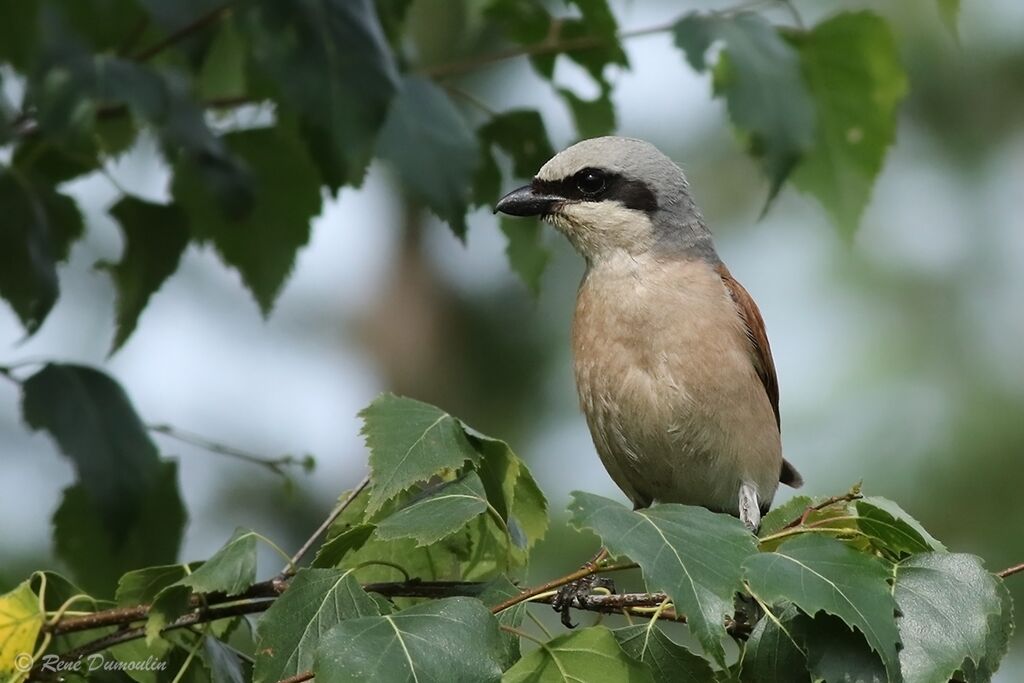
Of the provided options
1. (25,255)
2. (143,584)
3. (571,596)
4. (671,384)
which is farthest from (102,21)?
(571,596)

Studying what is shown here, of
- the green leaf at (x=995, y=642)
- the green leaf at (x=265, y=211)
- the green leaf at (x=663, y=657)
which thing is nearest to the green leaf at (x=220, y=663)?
the green leaf at (x=663, y=657)

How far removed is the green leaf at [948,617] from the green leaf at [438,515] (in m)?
0.72

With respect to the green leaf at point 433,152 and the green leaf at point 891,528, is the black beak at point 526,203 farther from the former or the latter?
the green leaf at point 891,528

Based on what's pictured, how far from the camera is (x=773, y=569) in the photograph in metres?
2.01

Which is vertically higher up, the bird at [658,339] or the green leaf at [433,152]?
the green leaf at [433,152]

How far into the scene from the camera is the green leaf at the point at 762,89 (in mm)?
3217

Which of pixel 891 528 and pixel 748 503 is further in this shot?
pixel 748 503

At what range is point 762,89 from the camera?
10.6 ft

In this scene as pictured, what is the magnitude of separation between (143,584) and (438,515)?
28.2 inches

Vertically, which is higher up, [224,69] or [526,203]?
[224,69]

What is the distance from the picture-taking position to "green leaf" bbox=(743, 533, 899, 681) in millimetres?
1966

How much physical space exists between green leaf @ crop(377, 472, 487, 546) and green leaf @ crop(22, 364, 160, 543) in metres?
1.03

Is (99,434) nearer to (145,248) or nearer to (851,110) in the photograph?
(145,248)

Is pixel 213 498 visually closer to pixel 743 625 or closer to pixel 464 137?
pixel 464 137
